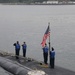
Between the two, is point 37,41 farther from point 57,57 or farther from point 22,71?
point 22,71

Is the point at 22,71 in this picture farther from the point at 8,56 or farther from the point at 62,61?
the point at 62,61

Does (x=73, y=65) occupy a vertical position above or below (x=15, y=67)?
below

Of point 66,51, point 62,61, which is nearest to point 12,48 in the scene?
point 66,51

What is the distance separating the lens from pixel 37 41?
62656 mm

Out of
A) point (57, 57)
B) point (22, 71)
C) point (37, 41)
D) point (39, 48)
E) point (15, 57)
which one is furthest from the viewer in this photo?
point (37, 41)

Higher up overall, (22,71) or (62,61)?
(22,71)

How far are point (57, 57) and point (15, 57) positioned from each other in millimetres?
14401

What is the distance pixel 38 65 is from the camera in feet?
85.6

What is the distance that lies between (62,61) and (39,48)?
39.5 feet

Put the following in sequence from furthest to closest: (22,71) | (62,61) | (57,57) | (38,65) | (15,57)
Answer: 1. (57,57)
2. (62,61)
3. (15,57)
4. (38,65)
5. (22,71)

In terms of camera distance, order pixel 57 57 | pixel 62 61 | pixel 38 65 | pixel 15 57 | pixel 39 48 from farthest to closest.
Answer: pixel 39 48 → pixel 57 57 → pixel 62 61 → pixel 15 57 → pixel 38 65

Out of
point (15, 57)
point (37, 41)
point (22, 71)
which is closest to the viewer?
point (22, 71)

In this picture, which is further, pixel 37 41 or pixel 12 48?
pixel 37 41

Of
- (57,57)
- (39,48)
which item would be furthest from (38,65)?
(39,48)
